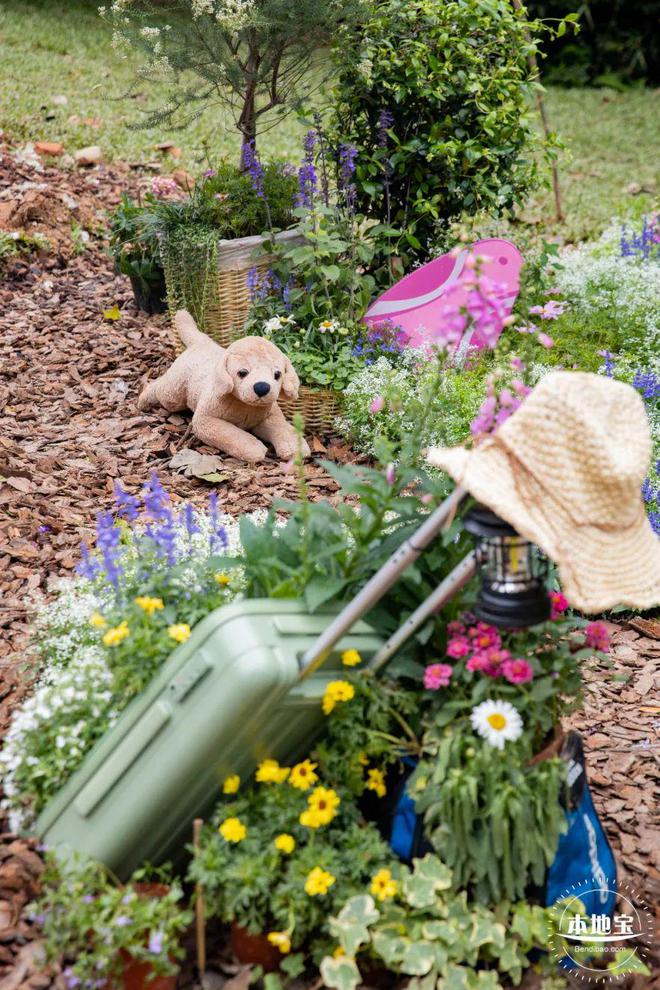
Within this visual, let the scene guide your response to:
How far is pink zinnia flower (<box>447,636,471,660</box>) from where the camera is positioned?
204cm

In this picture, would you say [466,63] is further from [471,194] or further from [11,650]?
[11,650]

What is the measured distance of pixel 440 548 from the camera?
2.25 metres

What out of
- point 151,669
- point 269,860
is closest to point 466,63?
point 151,669

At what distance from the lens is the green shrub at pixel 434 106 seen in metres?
4.77

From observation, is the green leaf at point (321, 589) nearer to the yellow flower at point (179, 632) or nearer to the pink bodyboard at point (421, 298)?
the yellow flower at point (179, 632)

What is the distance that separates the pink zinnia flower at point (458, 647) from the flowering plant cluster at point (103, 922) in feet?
2.34

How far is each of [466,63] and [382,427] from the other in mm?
1979

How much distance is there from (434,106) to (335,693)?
12.1 feet

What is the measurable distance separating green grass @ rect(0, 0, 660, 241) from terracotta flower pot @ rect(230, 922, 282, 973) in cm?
542

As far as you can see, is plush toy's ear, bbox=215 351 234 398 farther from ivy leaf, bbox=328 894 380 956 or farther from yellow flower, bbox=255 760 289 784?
ivy leaf, bbox=328 894 380 956

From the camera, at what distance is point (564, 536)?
5.81ft

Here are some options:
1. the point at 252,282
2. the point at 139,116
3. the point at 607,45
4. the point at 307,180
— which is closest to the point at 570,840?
the point at 252,282

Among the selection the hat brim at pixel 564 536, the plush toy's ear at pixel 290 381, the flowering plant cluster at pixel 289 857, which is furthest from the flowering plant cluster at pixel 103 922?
the plush toy's ear at pixel 290 381

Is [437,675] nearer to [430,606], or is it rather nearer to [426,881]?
[430,606]
